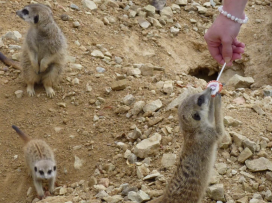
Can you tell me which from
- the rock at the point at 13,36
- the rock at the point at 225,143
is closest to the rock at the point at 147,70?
the rock at the point at 225,143

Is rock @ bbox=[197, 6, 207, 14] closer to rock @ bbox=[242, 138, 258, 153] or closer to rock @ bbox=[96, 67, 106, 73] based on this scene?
rock @ bbox=[96, 67, 106, 73]

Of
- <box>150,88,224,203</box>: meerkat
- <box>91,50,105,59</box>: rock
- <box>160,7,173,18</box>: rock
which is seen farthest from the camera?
<box>160,7,173,18</box>: rock

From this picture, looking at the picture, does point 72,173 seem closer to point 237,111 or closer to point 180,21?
point 237,111

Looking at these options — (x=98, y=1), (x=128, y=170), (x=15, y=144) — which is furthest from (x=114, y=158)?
(x=98, y=1)

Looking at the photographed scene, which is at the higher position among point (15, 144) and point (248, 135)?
point (248, 135)

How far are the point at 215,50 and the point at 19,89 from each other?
6.88ft

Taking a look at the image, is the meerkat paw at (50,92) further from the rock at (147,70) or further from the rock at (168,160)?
the rock at (168,160)

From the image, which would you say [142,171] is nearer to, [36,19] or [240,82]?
[36,19]

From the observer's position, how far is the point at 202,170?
8.18 feet

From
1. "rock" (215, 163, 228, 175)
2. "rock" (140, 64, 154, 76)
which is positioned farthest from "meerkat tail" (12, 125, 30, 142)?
"rock" (215, 163, 228, 175)

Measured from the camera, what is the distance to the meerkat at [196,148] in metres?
2.43

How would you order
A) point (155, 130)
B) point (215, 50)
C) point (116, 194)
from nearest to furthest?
point (215, 50) < point (116, 194) < point (155, 130)

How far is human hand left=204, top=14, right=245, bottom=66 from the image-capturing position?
89.1 inches

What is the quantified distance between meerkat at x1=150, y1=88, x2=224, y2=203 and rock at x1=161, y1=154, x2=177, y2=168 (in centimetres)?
32
